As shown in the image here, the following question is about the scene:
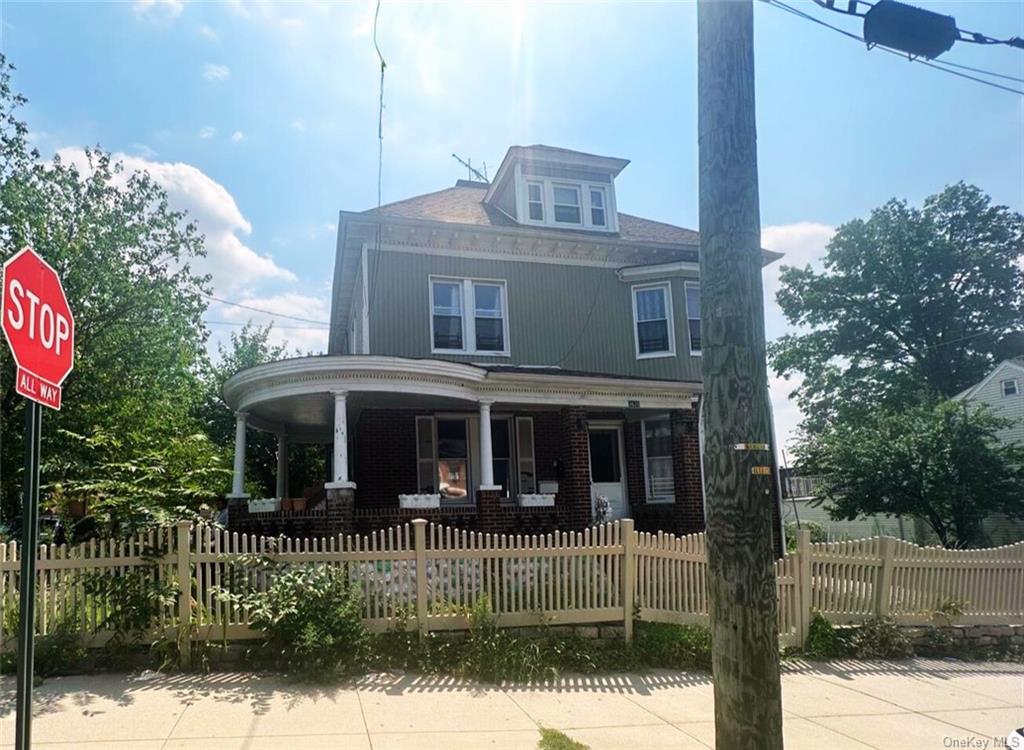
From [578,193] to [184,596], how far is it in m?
13.2

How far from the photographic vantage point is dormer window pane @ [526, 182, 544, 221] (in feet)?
54.3

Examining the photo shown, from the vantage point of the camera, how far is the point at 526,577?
7.53 meters


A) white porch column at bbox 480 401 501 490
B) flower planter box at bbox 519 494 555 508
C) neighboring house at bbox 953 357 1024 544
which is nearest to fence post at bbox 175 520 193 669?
white porch column at bbox 480 401 501 490

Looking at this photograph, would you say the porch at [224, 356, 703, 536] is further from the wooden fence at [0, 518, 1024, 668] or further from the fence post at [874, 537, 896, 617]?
the fence post at [874, 537, 896, 617]

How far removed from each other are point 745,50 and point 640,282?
12.6 metres

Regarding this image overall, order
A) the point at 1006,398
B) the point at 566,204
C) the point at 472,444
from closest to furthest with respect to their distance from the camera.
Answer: the point at 472,444 < the point at 566,204 < the point at 1006,398

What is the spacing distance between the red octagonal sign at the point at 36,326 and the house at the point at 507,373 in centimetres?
742

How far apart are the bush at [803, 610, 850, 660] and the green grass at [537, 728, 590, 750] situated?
420 cm

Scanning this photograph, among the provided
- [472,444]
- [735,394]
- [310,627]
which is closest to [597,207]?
[472,444]

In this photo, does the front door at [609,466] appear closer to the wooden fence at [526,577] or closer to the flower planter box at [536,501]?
the flower planter box at [536,501]

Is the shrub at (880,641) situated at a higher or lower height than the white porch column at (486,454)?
lower

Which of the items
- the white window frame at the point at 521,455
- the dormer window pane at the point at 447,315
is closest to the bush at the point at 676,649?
the white window frame at the point at 521,455

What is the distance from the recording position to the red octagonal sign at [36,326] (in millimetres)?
2867

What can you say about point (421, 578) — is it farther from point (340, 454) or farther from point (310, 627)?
point (340, 454)
